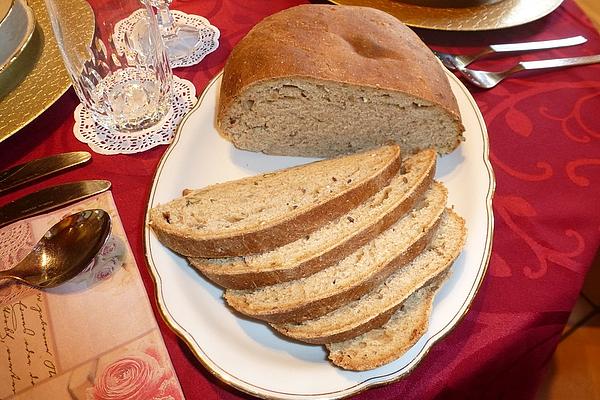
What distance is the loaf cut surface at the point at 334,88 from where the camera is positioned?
1.66 m

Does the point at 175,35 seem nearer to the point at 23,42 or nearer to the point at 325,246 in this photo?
the point at 23,42

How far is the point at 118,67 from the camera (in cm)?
208

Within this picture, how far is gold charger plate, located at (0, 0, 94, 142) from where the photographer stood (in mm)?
1808

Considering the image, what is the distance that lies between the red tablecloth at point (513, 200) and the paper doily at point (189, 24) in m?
0.04

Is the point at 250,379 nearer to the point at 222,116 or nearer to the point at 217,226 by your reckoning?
the point at 217,226

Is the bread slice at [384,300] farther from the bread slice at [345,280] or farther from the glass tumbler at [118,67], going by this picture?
the glass tumbler at [118,67]

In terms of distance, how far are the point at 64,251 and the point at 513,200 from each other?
1438 mm

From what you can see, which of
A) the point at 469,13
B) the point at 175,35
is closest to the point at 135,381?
the point at 175,35

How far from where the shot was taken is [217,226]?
1.54 metres

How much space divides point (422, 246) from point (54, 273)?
1080 mm

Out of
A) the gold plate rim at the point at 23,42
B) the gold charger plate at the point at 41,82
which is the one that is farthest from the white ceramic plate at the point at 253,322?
the gold plate rim at the point at 23,42

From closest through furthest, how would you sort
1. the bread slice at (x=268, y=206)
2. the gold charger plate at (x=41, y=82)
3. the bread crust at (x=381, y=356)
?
the bread crust at (x=381, y=356)
the bread slice at (x=268, y=206)
the gold charger plate at (x=41, y=82)

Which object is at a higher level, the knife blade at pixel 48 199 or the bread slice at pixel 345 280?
the bread slice at pixel 345 280

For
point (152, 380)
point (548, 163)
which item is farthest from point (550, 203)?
point (152, 380)
